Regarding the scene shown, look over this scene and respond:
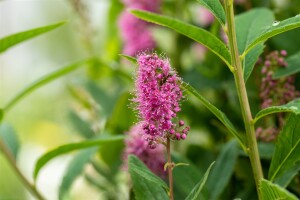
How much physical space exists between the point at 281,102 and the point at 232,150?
115 mm

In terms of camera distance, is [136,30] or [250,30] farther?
[136,30]

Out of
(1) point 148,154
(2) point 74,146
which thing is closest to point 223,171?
(1) point 148,154

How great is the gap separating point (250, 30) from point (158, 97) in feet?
0.71

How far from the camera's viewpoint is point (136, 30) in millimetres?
1098

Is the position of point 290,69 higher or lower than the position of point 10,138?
higher

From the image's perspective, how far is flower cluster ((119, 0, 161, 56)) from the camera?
1.08 metres

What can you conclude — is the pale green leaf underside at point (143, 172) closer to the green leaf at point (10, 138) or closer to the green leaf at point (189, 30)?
the green leaf at point (189, 30)

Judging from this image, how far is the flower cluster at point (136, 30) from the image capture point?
1079 mm

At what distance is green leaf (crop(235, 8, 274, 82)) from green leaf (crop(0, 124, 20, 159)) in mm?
435

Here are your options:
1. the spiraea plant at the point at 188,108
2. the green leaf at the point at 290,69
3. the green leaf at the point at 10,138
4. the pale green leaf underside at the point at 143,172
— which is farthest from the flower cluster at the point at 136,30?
the pale green leaf underside at the point at 143,172

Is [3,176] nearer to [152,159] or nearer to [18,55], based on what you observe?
[18,55]

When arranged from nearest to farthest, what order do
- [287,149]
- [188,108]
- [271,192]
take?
[271,192] → [287,149] → [188,108]

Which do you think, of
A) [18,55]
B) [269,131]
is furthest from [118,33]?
[18,55]

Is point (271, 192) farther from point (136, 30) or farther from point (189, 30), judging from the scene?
point (136, 30)
